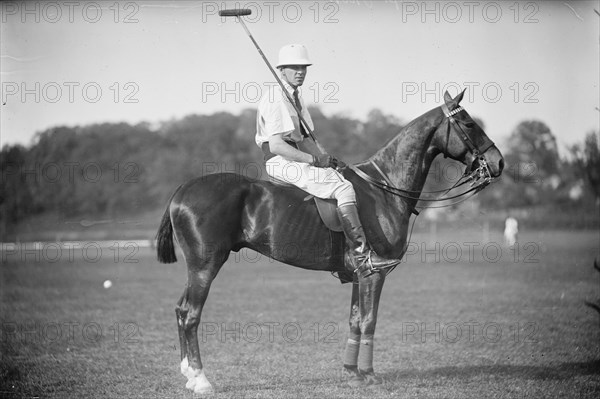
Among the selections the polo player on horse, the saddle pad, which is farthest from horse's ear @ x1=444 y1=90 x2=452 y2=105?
the saddle pad

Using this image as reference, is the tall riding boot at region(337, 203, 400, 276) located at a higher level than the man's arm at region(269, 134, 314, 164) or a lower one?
lower

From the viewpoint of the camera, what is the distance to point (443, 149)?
712 cm

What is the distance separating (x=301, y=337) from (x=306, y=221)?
355 cm

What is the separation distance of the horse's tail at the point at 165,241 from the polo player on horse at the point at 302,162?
1464mm

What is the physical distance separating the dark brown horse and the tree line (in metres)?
18.0

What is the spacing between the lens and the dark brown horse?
6.71m

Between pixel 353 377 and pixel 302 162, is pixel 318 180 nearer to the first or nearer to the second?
pixel 302 162

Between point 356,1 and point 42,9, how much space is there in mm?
4837

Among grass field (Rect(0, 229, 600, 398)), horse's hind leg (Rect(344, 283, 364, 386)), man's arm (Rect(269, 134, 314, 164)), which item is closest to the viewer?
man's arm (Rect(269, 134, 314, 164))

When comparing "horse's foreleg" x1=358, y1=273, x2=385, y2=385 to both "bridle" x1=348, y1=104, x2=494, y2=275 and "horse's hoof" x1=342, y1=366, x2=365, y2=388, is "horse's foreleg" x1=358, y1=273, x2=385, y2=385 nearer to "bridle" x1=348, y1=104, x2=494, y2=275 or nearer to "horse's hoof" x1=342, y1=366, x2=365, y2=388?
"horse's hoof" x1=342, y1=366, x2=365, y2=388

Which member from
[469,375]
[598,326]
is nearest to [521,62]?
[598,326]

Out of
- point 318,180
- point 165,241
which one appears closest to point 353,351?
point 318,180

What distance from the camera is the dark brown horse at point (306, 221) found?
264 inches

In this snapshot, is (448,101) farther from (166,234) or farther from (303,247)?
(166,234)
